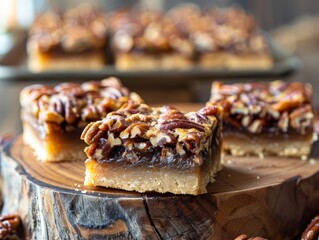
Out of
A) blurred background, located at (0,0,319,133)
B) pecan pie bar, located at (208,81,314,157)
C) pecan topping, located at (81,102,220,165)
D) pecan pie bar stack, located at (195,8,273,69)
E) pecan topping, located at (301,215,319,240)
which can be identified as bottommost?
blurred background, located at (0,0,319,133)

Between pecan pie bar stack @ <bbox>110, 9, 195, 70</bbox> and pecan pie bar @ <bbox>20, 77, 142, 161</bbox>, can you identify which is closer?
pecan pie bar @ <bbox>20, 77, 142, 161</bbox>

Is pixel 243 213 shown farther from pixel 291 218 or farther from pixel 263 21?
pixel 263 21

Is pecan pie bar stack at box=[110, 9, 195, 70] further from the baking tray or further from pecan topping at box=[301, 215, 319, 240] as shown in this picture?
pecan topping at box=[301, 215, 319, 240]

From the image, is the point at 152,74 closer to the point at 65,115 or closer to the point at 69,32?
the point at 69,32

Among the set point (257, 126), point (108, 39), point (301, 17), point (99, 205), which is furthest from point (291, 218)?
point (301, 17)

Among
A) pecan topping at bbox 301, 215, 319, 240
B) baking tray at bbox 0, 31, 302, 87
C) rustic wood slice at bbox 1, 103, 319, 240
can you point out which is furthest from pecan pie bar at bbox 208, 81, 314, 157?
baking tray at bbox 0, 31, 302, 87

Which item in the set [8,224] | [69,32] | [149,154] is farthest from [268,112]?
[69,32]

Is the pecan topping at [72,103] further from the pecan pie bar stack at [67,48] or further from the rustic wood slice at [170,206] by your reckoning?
the pecan pie bar stack at [67,48]
